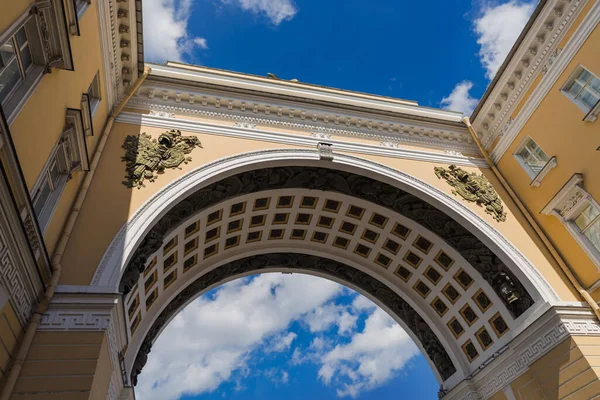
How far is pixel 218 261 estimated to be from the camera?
607 inches

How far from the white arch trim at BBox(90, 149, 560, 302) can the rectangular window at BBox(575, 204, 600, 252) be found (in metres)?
1.68

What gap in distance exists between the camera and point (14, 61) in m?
7.06

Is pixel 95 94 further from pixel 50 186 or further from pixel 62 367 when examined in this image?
pixel 62 367

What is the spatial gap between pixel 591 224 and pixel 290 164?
873 cm

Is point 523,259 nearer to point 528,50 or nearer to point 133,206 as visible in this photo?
point 528,50

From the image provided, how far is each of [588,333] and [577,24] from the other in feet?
28.3

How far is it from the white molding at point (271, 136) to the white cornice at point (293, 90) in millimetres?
1463

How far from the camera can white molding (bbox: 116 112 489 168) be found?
12.9m

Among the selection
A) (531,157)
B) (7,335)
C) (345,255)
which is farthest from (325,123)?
(7,335)

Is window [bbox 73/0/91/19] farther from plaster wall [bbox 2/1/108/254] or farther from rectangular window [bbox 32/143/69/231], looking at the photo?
rectangular window [bbox 32/143/69/231]

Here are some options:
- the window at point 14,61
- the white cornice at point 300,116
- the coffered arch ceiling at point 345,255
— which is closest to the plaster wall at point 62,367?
the coffered arch ceiling at point 345,255

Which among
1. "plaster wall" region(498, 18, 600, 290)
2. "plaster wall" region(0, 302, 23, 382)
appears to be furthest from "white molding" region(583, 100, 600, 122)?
"plaster wall" region(0, 302, 23, 382)

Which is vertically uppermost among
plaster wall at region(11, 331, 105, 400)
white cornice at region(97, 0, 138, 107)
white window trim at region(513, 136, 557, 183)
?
white cornice at region(97, 0, 138, 107)

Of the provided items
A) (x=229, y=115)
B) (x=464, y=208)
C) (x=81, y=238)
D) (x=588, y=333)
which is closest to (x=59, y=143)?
(x=81, y=238)
